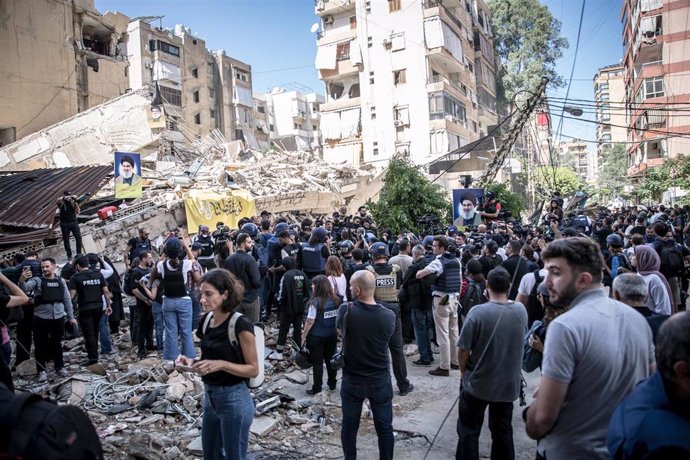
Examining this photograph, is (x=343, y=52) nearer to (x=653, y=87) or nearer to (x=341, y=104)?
(x=341, y=104)

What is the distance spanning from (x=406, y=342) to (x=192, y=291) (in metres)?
3.93

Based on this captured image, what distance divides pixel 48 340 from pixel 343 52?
34.3 meters

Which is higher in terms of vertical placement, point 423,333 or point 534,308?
point 534,308

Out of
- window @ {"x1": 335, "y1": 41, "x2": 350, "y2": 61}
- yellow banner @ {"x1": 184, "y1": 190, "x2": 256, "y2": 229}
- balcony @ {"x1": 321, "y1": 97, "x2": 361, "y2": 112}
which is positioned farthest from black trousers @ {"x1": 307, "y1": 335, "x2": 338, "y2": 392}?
window @ {"x1": 335, "y1": 41, "x2": 350, "y2": 61}

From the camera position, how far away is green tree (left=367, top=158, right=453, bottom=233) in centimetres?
1641

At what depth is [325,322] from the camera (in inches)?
242

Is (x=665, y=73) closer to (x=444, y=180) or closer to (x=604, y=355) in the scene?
(x=444, y=180)

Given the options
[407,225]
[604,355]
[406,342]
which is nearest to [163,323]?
[406,342]

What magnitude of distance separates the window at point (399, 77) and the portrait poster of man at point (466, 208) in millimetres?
23972

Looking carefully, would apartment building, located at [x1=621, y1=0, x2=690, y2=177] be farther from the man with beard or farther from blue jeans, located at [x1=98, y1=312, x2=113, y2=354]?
blue jeans, located at [x1=98, y1=312, x2=113, y2=354]

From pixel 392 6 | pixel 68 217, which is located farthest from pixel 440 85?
pixel 68 217

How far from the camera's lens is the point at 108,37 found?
30.9 meters

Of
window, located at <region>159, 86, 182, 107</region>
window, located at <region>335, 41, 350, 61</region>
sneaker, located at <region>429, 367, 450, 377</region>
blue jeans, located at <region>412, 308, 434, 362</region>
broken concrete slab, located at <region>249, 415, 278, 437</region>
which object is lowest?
sneaker, located at <region>429, 367, 450, 377</region>

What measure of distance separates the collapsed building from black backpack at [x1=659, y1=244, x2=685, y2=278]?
516 inches
